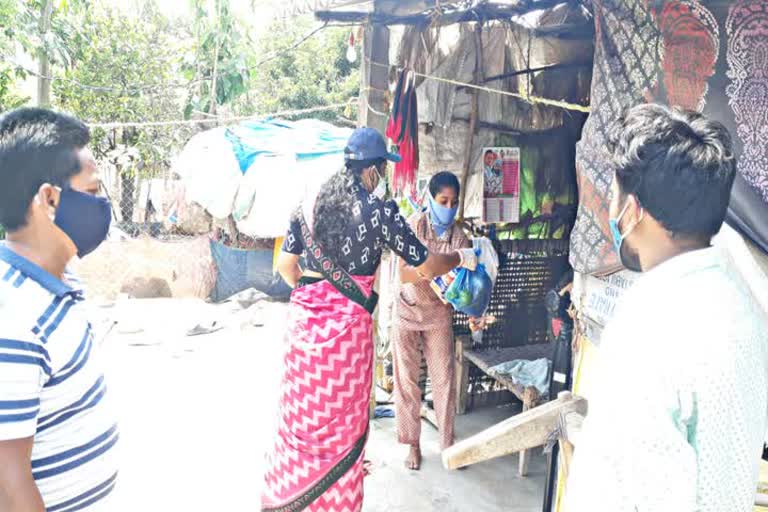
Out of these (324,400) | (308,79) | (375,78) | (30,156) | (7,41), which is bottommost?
(324,400)

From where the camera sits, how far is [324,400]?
2.94 meters

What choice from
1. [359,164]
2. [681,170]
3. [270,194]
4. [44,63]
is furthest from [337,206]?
[270,194]

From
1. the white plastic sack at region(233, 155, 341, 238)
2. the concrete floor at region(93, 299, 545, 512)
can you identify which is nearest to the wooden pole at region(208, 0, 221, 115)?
the white plastic sack at region(233, 155, 341, 238)

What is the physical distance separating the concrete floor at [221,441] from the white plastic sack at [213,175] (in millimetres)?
2278

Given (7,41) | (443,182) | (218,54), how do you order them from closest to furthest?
(443,182) → (7,41) → (218,54)

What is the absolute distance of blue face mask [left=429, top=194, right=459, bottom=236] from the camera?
3961 millimetres

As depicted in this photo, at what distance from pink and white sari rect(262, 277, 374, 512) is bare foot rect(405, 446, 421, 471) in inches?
46.0

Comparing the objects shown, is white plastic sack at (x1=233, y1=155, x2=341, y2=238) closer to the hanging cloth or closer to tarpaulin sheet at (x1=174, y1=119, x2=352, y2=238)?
tarpaulin sheet at (x1=174, y1=119, x2=352, y2=238)

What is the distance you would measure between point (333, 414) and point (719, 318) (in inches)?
83.0

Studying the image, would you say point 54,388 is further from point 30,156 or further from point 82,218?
point 30,156

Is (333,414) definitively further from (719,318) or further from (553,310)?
(719,318)

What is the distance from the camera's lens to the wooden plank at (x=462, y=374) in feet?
16.1

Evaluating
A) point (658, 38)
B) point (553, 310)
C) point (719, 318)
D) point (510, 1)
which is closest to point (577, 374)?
point (553, 310)

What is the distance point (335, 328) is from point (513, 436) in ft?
4.42
